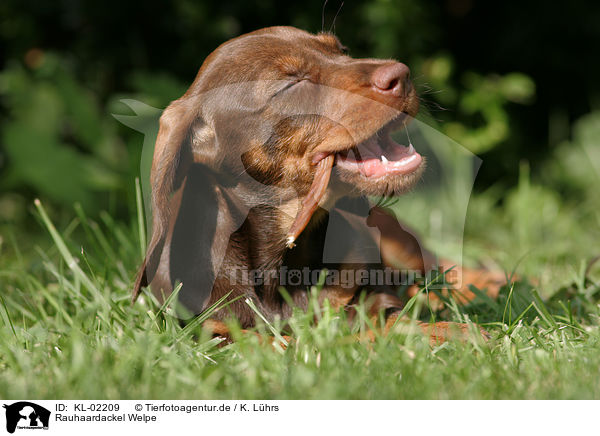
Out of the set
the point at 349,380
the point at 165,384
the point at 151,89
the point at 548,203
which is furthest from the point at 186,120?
the point at 548,203

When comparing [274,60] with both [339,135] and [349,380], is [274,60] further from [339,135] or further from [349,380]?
[349,380]

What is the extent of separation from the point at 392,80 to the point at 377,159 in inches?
12.4

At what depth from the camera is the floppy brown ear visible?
238 cm

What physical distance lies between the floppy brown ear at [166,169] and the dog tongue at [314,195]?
517 millimetres

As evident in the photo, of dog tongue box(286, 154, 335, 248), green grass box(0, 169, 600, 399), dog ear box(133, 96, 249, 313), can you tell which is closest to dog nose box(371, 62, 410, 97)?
dog tongue box(286, 154, 335, 248)

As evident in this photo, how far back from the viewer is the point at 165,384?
1773 millimetres

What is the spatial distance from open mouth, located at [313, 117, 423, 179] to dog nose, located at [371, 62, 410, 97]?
4.9 inches

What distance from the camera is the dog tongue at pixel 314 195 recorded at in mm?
2324

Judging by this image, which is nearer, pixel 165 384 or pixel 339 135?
pixel 165 384

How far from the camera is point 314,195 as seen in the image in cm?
233
